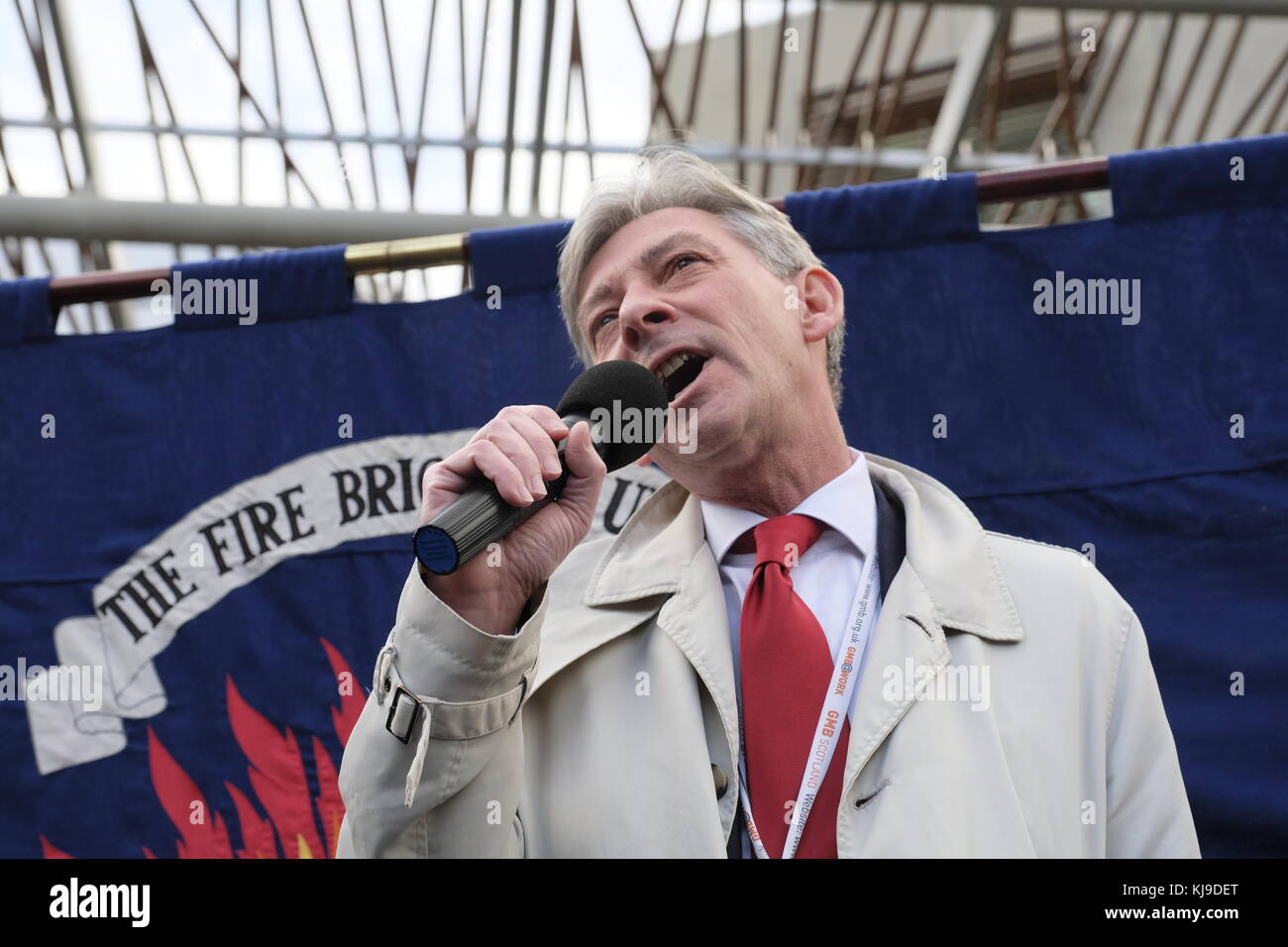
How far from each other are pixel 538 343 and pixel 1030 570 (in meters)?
1.16

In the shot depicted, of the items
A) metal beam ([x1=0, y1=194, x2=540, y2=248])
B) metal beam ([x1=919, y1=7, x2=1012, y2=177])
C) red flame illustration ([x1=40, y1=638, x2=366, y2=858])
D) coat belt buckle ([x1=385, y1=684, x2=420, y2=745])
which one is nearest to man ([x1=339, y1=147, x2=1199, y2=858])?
coat belt buckle ([x1=385, y1=684, x2=420, y2=745])

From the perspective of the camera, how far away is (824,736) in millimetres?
1452

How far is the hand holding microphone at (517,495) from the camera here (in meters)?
1.14

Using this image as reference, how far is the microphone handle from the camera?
43.8 inches

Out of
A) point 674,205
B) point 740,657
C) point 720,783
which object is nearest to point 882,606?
point 740,657

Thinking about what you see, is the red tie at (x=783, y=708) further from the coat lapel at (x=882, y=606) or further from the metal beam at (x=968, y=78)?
the metal beam at (x=968, y=78)

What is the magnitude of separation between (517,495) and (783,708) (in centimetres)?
49

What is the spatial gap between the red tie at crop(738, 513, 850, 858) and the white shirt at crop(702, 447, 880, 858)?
0.17ft

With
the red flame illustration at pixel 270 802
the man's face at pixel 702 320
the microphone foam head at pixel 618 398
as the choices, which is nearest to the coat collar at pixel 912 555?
the man's face at pixel 702 320

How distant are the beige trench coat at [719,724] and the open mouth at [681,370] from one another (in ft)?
0.70

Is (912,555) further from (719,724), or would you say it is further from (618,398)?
(618,398)
